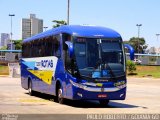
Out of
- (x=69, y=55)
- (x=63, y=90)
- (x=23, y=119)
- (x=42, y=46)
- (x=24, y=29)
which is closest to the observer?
(x=23, y=119)

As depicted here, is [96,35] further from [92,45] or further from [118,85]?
[118,85]

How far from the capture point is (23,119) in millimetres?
14234

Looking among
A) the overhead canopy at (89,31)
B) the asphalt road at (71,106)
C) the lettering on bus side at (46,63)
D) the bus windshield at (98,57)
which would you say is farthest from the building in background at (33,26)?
the bus windshield at (98,57)

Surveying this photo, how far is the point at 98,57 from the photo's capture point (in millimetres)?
19125

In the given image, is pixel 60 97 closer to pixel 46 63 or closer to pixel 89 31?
pixel 46 63

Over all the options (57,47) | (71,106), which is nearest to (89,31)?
(57,47)

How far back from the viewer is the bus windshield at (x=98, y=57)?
18906mm

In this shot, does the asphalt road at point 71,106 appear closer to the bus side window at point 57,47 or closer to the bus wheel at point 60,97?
the bus wheel at point 60,97

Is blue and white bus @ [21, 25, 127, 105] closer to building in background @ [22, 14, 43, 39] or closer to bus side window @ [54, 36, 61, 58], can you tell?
bus side window @ [54, 36, 61, 58]

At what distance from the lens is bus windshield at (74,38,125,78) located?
1891cm

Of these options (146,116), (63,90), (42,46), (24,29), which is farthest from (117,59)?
(24,29)

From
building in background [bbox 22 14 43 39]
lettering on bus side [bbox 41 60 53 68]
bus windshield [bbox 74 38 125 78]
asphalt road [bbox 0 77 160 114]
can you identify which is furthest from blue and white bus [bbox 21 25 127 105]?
building in background [bbox 22 14 43 39]

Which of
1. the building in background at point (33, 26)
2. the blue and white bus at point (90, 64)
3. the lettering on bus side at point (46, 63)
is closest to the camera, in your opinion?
the blue and white bus at point (90, 64)

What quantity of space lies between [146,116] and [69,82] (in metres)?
4.40
